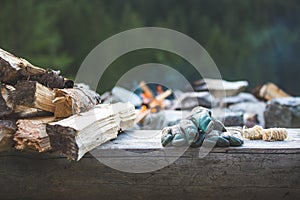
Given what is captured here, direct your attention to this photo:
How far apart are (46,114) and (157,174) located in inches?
18.7

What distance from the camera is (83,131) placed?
1.40m

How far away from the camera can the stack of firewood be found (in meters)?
1.39

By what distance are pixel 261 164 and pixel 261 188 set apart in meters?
0.09

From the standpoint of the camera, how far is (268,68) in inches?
200

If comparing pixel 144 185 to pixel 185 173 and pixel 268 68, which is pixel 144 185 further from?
pixel 268 68

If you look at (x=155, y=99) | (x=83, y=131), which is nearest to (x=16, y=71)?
(x=83, y=131)

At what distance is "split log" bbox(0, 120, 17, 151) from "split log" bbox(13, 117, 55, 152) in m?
0.02

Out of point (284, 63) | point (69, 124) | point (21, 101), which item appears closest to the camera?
point (69, 124)

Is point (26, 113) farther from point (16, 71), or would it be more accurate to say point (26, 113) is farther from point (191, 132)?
point (191, 132)

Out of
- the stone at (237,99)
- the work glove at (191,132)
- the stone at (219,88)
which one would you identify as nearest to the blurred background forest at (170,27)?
the stone at (219,88)

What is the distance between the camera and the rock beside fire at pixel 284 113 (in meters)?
2.78

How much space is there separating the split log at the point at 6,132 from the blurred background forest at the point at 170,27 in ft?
11.5

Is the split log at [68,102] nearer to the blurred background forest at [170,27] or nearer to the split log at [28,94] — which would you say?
the split log at [28,94]

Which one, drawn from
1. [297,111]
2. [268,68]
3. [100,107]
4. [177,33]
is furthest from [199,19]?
[100,107]
